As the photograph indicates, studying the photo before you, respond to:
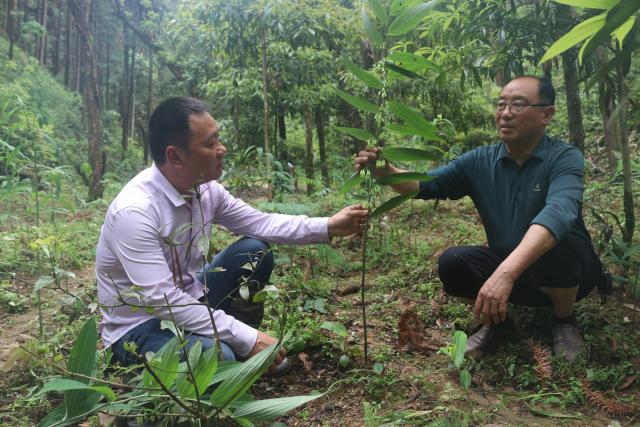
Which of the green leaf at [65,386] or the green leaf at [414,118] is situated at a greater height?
the green leaf at [414,118]

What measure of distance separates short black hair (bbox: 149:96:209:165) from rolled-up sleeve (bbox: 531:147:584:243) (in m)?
1.49

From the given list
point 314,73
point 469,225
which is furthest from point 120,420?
point 314,73

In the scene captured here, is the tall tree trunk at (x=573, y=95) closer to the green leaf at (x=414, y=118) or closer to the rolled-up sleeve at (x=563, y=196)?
the rolled-up sleeve at (x=563, y=196)

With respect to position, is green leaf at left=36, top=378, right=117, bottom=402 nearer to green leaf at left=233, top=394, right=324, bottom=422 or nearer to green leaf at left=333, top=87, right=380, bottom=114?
green leaf at left=233, top=394, right=324, bottom=422

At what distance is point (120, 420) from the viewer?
1.51 m

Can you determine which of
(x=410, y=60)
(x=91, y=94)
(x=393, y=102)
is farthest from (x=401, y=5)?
(x=91, y=94)

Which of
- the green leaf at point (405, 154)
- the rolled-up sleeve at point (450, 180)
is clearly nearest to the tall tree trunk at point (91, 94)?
the rolled-up sleeve at point (450, 180)

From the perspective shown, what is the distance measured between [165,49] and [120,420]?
16876 millimetres

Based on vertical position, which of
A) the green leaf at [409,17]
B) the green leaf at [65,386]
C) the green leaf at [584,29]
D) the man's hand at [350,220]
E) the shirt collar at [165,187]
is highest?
the green leaf at [409,17]

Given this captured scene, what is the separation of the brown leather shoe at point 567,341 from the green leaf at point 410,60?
4.41ft

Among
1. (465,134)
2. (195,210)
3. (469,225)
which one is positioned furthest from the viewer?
(465,134)

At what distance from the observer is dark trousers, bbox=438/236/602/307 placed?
2059 millimetres

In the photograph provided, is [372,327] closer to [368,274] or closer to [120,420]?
[368,274]

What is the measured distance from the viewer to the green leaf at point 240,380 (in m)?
1.32
